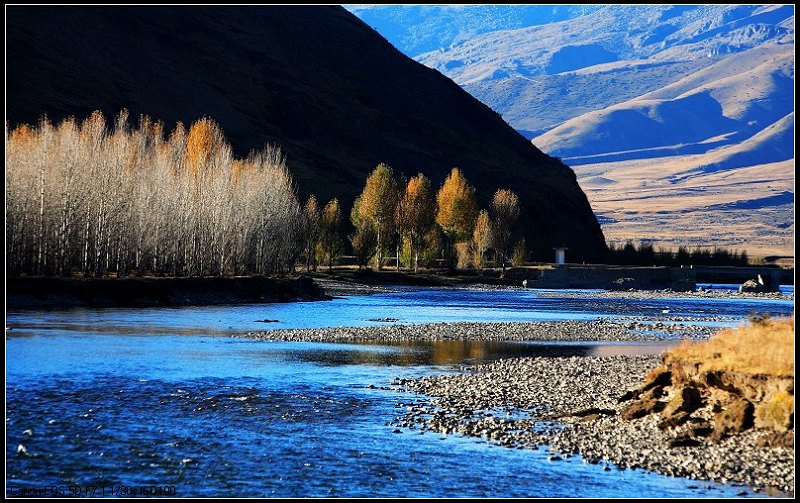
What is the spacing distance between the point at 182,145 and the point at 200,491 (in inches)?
4345

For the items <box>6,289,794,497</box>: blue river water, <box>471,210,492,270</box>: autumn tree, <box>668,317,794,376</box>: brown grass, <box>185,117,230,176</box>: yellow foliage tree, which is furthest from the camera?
<box>471,210,492,270</box>: autumn tree

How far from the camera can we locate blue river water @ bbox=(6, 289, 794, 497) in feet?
84.3

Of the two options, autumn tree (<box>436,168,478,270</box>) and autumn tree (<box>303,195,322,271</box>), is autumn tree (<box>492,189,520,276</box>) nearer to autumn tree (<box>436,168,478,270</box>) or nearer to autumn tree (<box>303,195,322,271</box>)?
autumn tree (<box>436,168,478,270</box>)

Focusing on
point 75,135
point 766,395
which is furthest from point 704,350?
point 75,135

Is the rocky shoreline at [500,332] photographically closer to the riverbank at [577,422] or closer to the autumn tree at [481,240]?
the riverbank at [577,422]

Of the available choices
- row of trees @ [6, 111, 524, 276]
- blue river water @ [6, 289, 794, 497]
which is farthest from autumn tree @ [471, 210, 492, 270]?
blue river water @ [6, 289, 794, 497]

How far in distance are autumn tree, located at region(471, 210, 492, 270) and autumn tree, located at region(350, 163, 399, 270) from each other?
A: 15795 mm

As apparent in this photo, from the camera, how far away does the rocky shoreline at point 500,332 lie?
6203 centimetres

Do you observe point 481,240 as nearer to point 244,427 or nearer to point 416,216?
point 416,216

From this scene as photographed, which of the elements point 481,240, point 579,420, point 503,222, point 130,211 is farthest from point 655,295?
point 579,420

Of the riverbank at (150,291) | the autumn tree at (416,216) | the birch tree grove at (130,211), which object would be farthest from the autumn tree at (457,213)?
the riverbank at (150,291)

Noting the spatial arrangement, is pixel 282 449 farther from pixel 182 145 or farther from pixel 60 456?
pixel 182 145

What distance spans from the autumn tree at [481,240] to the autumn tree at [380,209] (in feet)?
51.8

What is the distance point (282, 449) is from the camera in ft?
96.5
